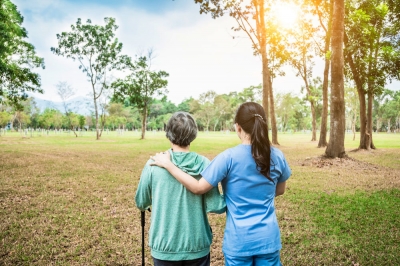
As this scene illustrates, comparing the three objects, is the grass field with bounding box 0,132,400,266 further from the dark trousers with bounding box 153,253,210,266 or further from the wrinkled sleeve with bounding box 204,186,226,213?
the wrinkled sleeve with bounding box 204,186,226,213

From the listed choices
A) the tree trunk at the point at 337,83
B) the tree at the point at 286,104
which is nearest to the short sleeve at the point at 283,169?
the tree trunk at the point at 337,83

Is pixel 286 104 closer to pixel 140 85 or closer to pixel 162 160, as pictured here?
pixel 140 85

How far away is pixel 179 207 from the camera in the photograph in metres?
2.10

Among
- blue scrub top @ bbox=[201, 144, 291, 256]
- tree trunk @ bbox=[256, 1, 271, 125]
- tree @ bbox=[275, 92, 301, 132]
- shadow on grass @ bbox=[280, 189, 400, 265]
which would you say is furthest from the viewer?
tree @ bbox=[275, 92, 301, 132]

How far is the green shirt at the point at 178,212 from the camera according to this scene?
2074 millimetres

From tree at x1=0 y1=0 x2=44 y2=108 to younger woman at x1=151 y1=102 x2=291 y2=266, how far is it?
14.0 meters

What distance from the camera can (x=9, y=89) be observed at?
17.5m

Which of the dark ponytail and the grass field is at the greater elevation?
the dark ponytail

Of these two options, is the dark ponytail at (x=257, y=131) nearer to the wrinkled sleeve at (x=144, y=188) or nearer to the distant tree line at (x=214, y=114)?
the wrinkled sleeve at (x=144, y=188)

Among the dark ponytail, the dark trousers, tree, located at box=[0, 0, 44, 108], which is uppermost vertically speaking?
tree, located at box=[0, 0, 44, 108]

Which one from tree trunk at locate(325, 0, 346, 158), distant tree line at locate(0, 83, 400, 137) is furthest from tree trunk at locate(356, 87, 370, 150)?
distant tree line at locate(0, 83, 400, 137)

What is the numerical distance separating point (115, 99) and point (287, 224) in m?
41.5

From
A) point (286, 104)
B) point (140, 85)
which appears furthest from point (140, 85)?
point (286, 104)

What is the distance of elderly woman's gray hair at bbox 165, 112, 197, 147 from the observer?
6.81 feet
